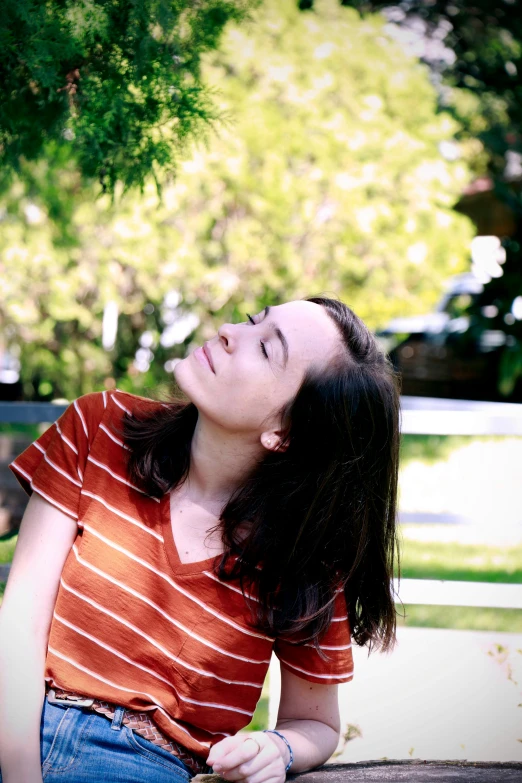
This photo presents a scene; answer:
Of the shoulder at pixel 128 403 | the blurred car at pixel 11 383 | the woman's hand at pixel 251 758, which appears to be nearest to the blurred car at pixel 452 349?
the blurred car at pixel 11 383

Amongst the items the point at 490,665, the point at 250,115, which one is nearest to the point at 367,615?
the point at 490,665

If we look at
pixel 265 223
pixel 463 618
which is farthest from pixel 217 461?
pixel 265 223

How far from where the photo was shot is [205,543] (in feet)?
5.38

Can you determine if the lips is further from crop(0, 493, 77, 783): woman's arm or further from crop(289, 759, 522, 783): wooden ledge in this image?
A: crop(289, 759, 522, 783): wooden ledge

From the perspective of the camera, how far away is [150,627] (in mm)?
1563

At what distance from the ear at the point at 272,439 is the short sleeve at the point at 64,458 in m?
0.35

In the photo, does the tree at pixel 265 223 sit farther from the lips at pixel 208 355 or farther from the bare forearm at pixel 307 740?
the bare forearm at pixel 307 740

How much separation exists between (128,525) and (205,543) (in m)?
0.15

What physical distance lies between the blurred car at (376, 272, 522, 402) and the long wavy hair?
25.6ft

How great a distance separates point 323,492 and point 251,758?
1.72 ft

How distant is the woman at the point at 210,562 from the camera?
1.52 meters

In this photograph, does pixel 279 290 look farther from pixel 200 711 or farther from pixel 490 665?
pixel 200 711

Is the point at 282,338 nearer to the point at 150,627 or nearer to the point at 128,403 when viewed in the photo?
the point at 128,403

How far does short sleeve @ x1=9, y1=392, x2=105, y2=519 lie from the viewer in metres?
1.65
